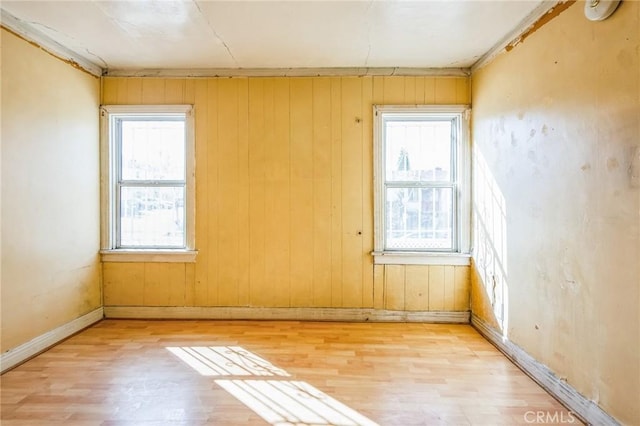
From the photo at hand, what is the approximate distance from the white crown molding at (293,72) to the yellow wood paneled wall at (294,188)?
5 centimetres

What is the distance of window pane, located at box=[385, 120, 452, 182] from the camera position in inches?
145

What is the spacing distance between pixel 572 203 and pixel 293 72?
2746mm

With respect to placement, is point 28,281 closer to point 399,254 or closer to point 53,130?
point 53,130

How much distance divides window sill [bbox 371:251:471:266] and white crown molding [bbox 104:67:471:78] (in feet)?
6.14

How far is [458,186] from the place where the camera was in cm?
364

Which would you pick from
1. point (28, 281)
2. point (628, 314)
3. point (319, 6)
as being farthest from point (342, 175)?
point (28, 281)

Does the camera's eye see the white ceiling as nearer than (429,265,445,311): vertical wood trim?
Yes

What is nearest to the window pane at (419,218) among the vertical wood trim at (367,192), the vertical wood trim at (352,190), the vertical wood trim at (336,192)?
the vertical wood trim at (367,192)

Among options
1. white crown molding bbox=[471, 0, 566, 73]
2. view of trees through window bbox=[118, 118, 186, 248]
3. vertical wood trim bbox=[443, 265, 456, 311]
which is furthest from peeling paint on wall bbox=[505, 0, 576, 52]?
view of trees through window bbox=[118, 118, 186, 248]

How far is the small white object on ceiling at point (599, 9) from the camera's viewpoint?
1.80 meters

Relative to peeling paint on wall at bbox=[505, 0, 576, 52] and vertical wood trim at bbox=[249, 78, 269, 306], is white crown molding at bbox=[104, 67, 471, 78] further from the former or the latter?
peeling paint on wall at bbox=[505, 0, 576, 52]

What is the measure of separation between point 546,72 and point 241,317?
3434 millimetres

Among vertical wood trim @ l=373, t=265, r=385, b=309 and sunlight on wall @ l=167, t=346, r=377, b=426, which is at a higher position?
vertical wood trim @ l=373, t=265, r=385, b=309

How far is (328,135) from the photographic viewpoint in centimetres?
363
